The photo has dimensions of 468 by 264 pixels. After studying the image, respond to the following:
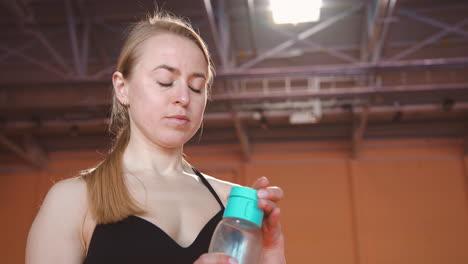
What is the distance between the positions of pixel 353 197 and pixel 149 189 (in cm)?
805

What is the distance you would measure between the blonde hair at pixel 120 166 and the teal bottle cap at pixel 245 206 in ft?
0.74

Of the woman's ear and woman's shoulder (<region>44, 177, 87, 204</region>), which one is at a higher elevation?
the woman's ear

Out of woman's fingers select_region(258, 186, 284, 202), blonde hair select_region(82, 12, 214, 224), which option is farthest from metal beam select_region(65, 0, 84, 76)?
woman's fingers select_region(258, 186, 284, 202)

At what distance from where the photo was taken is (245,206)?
72cm

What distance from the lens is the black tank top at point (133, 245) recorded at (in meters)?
0.82

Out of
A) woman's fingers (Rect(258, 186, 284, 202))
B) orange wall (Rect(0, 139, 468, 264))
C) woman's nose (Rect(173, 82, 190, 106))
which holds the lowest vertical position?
woman's fingers (Rect(258, 186, 284, 202))

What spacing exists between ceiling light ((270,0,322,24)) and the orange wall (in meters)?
3.77

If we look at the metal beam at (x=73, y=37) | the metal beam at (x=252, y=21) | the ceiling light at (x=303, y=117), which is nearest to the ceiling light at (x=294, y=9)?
the metal beam at (x=252, y=21)

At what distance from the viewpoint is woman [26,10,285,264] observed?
822 millimetres

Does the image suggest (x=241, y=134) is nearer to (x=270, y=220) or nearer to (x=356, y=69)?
(x=356, y=69)

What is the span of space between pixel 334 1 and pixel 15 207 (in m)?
7.15

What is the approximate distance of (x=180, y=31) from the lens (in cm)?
98

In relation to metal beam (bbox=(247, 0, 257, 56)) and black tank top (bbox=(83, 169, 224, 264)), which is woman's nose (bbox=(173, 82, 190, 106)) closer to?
black tank top (bbox=(83, 169, 224, 264))

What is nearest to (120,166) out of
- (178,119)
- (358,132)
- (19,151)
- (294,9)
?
(178,119)
